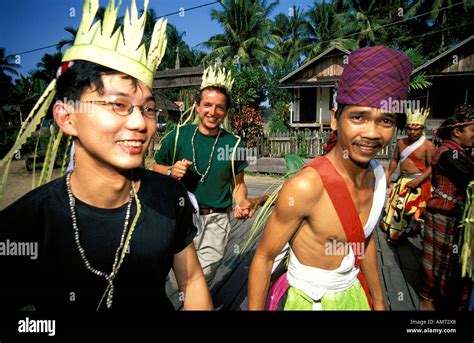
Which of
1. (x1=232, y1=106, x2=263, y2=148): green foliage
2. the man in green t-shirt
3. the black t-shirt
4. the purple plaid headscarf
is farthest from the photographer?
(x1=232, y1=106, x2=263, y2=148): green foliage

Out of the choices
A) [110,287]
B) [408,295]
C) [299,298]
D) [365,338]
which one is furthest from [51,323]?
[408,295]

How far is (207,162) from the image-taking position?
3.07m

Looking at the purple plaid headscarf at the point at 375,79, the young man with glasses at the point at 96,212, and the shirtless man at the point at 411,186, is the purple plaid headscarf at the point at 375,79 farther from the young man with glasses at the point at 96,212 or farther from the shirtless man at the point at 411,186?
the shirtless man at the point at 411,186

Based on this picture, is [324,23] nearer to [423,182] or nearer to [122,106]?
[423,182]

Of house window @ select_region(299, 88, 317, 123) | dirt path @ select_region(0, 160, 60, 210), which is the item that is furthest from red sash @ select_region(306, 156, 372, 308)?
house window @ select_region(299, 88, 317, 123)

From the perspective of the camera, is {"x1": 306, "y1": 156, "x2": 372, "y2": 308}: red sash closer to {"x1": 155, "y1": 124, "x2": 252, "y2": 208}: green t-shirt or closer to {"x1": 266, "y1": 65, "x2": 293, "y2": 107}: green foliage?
{"x1": 155, "y1": 124, "x2": 252, "y2": 208}: green t-shirt

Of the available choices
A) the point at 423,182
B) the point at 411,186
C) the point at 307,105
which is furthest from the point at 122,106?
the point at 307,105

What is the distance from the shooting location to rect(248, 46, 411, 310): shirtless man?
1631mm

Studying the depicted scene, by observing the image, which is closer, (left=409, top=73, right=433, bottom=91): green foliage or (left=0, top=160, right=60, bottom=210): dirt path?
(left=0, top=160, right=60, bottom=210): dirt path

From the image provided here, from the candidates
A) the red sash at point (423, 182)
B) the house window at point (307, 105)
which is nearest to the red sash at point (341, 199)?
the red sash at point (423, 182)

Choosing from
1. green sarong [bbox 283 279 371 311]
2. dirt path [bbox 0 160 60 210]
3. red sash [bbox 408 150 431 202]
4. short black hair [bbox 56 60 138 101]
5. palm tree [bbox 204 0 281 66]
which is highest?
palm tree [bbox 204 0 281 66]

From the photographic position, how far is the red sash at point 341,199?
170 cm

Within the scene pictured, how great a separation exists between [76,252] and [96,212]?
16 centimetres

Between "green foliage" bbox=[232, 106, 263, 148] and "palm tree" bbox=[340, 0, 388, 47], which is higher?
"palm tree" bbox=[340, 0, 388, 47]
